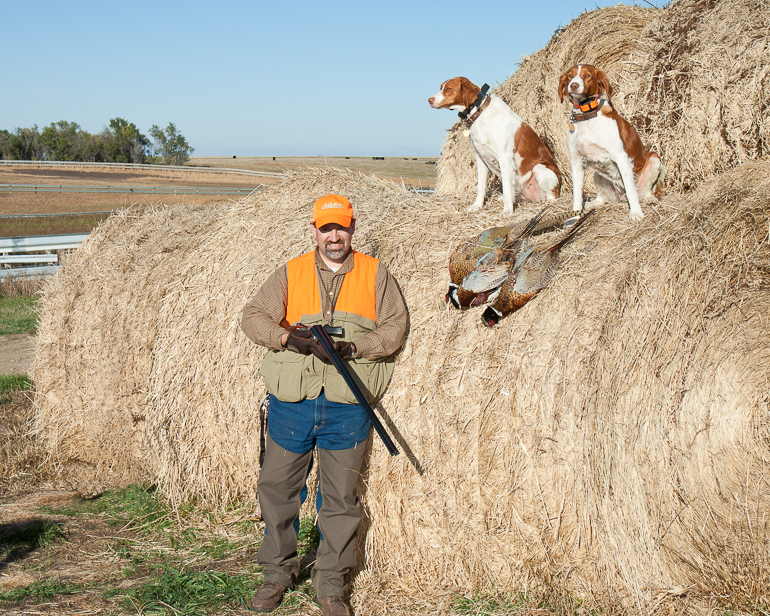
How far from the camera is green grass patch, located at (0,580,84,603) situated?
14.0 ft

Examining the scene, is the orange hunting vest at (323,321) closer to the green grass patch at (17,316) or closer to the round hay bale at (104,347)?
the round hay bale at (104,347)

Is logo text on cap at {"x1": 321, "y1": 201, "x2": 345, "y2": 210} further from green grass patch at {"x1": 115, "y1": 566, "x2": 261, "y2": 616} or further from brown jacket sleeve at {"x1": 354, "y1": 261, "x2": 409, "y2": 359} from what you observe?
green grass patch at {"x1": 115, "y1": 566, "x2": 261, "y2": 616}

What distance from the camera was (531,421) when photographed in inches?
148

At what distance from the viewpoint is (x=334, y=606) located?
3883 mm

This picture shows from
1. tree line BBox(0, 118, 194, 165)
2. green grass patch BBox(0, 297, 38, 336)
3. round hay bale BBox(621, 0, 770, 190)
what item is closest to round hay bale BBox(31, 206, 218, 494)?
green grass patch BBox(0, 297, 38, 336)

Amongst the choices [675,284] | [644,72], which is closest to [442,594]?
[675,284]

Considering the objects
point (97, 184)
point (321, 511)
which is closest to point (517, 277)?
point (321, 511)

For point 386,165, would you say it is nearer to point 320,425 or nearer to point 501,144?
point 501,144

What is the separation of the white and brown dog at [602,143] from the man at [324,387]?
6.27 feet

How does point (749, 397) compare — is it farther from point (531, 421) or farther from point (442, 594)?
point (442, 594)

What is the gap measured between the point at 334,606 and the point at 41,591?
1.93 m

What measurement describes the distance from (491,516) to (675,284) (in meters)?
1.61

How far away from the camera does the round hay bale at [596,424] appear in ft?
10.9

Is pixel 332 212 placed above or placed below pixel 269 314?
above
